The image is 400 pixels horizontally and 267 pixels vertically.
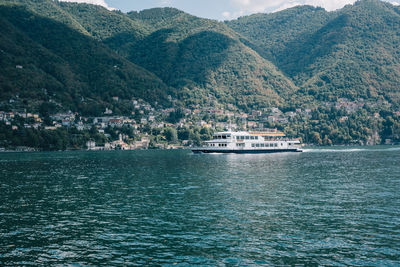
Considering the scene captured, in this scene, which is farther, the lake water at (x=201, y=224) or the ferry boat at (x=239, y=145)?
the ferry boat at (x=239, y=145)

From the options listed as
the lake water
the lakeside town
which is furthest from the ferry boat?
the lake water

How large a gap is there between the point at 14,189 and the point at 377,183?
37471mm

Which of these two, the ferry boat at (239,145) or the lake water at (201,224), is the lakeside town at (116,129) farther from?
the lake water at (201,224)

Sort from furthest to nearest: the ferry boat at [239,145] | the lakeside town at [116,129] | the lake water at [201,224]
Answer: the lakeside town at [116,129] < the ferry boat at [239,145] < the lake water at [201,224]

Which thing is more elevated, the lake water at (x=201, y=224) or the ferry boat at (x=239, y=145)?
the ferry boat at (x=239, y=145)

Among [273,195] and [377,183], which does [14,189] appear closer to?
[273,195]

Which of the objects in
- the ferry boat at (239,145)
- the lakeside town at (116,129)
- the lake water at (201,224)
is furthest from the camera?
the lakeside town at (116,129)

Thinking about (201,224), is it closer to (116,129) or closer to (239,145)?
(239,145)

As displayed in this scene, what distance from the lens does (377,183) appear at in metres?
40.5

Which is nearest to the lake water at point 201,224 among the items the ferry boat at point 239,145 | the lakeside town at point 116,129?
the ferry boat at point 239,145

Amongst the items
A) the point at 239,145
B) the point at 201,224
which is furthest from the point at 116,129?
the point at 201,224

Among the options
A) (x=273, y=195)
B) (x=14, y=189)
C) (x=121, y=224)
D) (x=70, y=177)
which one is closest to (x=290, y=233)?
(x=121, y=224)

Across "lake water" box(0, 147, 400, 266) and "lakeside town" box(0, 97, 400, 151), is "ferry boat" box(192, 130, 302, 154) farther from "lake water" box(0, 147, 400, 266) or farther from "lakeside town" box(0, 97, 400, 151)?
"lake water" box(0, 147, 400, 266)

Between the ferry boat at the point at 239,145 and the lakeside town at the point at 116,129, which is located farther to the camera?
the lakeside town at the point at 116,129
